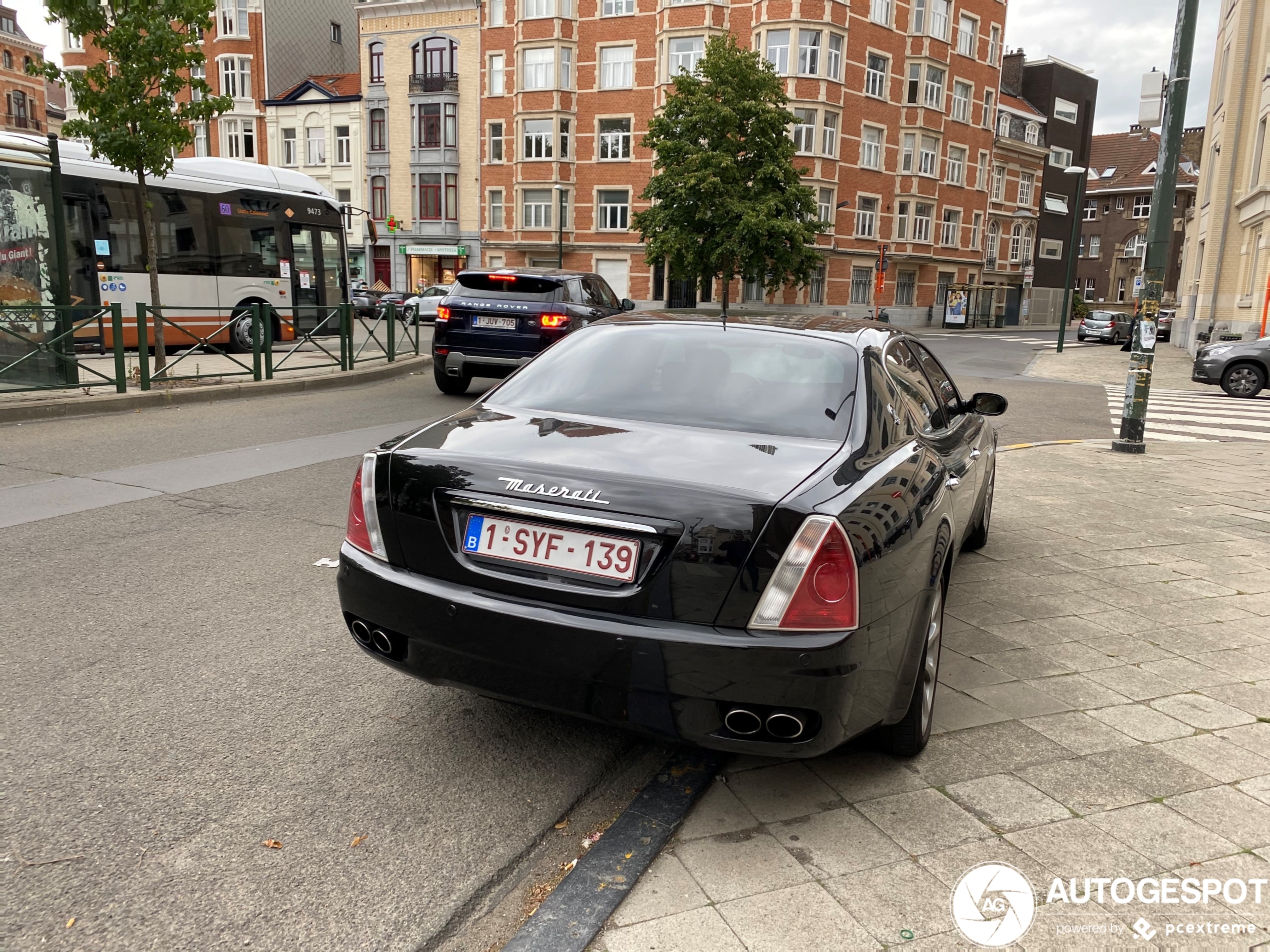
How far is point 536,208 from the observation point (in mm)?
50375

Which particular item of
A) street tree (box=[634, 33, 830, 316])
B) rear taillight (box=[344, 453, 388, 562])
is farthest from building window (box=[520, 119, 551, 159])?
rear taillight (box=[344, 453, 388, 562])

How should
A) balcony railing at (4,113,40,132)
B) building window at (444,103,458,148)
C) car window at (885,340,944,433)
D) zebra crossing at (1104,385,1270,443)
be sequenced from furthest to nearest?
1. balcony railing at (4,113,40,132)
2. building window at (444,103,458,148)
3. zebra crossing at (1104,385,1270,443)
4. car window at (885,340,944,433)

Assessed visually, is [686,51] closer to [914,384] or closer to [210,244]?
[210,244]

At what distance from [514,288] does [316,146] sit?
163 feet

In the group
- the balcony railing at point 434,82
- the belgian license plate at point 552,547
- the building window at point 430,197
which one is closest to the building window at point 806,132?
the balcony railing at point 434,82

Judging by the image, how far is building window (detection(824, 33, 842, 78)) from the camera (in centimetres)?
4588

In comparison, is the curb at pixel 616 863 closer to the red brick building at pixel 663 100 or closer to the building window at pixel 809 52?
the red brick building at pixel 663 100

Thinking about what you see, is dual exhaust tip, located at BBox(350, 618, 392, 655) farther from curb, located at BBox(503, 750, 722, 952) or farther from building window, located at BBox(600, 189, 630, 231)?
building window, located at BBox(600, 189, 630, 231)

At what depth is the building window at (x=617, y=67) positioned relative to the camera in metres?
47.9

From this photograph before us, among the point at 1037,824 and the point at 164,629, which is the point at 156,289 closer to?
the point at 164,629

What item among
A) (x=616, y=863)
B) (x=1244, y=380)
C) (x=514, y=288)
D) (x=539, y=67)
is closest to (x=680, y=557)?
(x=616, y=863)

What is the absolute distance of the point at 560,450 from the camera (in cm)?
294

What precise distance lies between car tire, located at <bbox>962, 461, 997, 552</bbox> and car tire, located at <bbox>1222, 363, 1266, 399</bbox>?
1591 cm

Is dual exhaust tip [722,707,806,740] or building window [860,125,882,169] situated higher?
building window [860,125,882,169]
